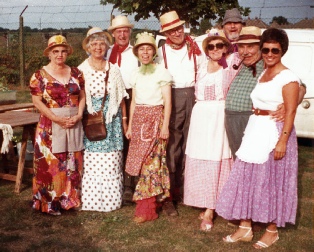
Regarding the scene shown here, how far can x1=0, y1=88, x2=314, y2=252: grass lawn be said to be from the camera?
431 cm

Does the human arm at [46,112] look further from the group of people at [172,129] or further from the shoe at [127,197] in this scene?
the shoe at [127,197]

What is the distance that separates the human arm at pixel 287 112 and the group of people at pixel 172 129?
56 millimetres

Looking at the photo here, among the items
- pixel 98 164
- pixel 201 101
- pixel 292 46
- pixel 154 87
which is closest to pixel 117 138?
pixel 98 164

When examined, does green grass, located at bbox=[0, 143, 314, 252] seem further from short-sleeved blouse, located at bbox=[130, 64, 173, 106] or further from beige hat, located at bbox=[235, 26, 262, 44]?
beige hat, located at bbox=[235, 26, 262, 44]

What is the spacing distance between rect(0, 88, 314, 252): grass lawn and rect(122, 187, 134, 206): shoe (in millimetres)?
142

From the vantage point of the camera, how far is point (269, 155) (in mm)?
Result: 3975

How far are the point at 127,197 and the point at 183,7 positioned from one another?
5693 millimetres

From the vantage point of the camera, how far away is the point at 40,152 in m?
4.90

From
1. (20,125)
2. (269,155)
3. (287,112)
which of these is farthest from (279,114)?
(20,125)

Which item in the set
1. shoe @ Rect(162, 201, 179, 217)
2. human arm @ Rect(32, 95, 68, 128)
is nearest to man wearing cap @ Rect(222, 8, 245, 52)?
shoe @ Rect(162, 201, 179, 217)

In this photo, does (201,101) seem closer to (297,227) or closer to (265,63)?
(265,63)

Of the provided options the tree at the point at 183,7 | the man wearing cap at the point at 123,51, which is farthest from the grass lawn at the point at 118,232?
the tree at the point at 183,7

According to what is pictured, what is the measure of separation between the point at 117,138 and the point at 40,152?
855 millimetres

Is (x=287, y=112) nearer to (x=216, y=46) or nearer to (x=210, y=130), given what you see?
(x=210, y=130)
